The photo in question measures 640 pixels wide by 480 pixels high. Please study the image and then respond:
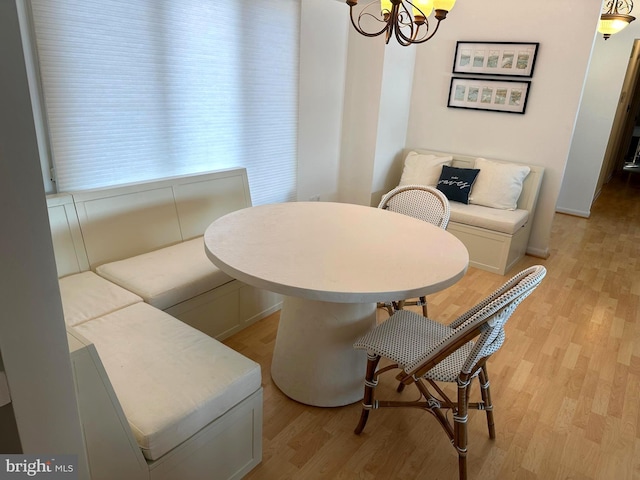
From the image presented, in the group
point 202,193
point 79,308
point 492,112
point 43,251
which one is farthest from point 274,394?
point 492,112

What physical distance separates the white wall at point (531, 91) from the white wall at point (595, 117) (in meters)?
1.78

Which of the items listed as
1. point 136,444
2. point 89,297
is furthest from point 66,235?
point 136,444

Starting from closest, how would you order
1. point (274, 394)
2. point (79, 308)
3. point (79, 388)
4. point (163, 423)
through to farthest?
point (79, 388), point (163, 423), point (79, 308), point (274, 394)

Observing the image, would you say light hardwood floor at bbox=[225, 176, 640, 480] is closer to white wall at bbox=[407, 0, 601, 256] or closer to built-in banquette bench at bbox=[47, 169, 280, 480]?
built-in banquette bench at bbox=[47, 169, 280, 480]

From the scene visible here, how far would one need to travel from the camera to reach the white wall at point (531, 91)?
370cm

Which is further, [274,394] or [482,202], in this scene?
[482,202]

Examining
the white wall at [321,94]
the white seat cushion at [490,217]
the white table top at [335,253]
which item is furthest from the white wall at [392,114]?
the white table top at [335,253]

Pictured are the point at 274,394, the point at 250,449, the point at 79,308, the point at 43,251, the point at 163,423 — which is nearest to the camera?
the point at 43,251

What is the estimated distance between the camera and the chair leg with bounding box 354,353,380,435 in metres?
1.84

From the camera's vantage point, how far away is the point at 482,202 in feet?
13.1

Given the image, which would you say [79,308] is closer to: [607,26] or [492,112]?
[492,112]

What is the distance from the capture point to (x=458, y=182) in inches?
159

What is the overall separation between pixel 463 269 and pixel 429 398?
54cm

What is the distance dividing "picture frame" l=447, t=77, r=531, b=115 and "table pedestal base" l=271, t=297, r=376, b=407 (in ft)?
9.54
